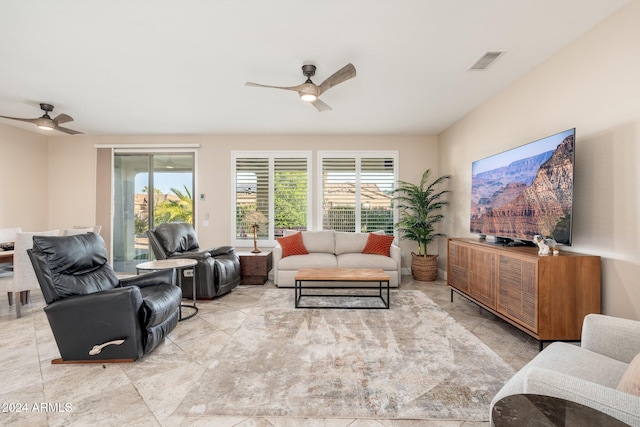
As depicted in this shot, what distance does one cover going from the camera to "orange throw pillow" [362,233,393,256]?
16.4 feet

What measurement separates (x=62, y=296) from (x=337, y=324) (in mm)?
2405

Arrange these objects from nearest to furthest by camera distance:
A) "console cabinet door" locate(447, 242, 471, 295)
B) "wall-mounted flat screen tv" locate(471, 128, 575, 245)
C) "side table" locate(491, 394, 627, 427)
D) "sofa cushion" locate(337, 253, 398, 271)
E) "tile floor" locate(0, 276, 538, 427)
A: "side table" locate(491, 394, 627, 427), "tile floor" locate(0, 276, 538, 427), "wall-mounted flat screen tv" locate(471, 128, 575, 245), "console cabinet door" locate(447, 242, 471, 295), "sofa cushion" locate(337, 253, 398, 271)

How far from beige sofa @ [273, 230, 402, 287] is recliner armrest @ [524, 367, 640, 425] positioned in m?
3.53

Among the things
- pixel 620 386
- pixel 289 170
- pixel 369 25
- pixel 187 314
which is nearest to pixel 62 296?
pixel 187 314

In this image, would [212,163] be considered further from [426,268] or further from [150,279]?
[426,268]

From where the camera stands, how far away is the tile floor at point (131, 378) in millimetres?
1665

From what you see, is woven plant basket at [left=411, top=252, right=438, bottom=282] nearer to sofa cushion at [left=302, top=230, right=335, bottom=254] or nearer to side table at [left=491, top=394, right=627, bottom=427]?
sofa cushion at [left=302, top=230, right=335, bottom=254]

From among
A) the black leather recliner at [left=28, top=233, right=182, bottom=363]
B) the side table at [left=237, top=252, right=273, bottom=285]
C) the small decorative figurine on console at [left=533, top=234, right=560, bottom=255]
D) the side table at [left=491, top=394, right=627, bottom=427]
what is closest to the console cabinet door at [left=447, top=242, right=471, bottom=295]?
the small decorative figurine on console at [left=533, top=234, right=560, bottom=255]

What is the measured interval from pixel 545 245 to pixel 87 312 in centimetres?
374

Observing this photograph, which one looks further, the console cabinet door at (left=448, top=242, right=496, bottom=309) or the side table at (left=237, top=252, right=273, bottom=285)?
the side table at (left=237, top=252, right=273, bottom=285)

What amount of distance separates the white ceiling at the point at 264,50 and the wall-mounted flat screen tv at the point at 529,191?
0.96m

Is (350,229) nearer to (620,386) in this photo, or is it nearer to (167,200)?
(167,200)

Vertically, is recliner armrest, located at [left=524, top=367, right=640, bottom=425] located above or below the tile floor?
above

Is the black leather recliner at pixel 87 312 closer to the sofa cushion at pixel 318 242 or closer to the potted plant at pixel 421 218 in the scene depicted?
the sofa cushion at pixel 318 242
